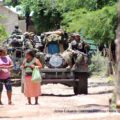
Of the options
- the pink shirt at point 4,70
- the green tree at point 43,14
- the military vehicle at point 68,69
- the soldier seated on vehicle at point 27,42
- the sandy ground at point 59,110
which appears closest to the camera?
the sandy ground at point 59,110

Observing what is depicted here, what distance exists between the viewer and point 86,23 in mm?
18281

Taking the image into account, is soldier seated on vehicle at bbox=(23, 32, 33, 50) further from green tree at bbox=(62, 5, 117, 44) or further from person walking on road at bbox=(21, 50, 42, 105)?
person walking on road at bbox=(21, 50, 42, 105)

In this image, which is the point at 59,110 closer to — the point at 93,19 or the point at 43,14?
the point at 93,19

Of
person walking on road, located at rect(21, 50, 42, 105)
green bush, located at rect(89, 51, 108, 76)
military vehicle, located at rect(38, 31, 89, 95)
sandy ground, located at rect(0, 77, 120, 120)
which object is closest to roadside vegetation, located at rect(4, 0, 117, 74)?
military vehicle, located at rect(38, 31, 89, 95)

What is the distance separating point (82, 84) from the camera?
18.8 meters

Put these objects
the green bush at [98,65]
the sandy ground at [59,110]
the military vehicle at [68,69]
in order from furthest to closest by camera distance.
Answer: the green bush at [98,65] < the military vehicle at [68,69] < the sandy ground at [59,110]

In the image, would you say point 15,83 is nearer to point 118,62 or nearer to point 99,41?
point 99,41

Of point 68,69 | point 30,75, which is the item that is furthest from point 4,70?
point 68,69

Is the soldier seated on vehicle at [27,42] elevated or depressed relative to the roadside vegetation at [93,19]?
depressed

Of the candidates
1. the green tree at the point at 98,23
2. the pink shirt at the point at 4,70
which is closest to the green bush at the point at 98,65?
the green tree at the point at 98,23

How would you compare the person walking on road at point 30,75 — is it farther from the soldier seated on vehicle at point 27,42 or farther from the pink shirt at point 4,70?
the soldier seated on vehicle at point 27,42

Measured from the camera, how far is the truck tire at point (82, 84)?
18672 mm

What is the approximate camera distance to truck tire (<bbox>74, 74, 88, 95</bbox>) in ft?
61.3

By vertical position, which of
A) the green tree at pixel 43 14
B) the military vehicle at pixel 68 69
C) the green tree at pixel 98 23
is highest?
the green tree at pixel 43 14
